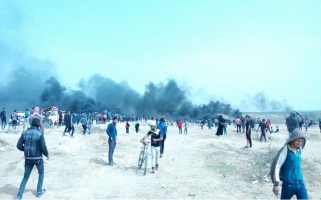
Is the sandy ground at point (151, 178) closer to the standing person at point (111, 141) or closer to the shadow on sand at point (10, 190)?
the shadow on sand at point (10, 190)

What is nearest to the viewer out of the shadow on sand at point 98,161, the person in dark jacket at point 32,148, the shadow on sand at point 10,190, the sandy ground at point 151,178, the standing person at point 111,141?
the person in dark jacket at point 32,148

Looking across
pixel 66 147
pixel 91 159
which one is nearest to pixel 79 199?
pixel 91 159

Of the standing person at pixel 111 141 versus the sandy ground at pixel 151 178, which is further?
the standing person at pixel 111 141

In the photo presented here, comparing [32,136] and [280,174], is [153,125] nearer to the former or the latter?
[32,136]

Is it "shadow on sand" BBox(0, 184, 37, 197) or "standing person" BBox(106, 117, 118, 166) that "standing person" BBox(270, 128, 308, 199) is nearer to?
"shadow on sand" BBox(0, 184, 37, 197)

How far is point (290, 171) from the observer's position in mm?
4238

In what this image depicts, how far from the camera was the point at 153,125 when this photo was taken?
32.8 ft

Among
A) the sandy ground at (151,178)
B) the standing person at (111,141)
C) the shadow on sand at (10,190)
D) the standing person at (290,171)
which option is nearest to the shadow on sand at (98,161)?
the sandy ground at (151,178)

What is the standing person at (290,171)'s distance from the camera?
419 cm

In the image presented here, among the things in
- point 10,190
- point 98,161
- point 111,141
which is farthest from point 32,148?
point 98,161

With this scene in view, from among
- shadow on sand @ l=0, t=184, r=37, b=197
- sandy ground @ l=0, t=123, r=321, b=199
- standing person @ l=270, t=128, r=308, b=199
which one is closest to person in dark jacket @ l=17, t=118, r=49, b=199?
shadow on sand @ l=0, t=184, r=37, b=197

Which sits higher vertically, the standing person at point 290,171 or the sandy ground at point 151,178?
the standing person at point 290,171

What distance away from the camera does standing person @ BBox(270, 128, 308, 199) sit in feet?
13.8

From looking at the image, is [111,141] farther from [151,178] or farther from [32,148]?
[32,148]
